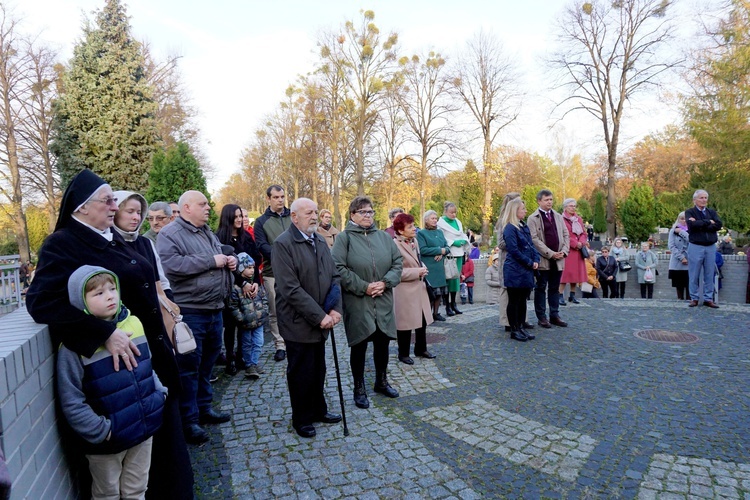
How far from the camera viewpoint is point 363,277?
4523mm

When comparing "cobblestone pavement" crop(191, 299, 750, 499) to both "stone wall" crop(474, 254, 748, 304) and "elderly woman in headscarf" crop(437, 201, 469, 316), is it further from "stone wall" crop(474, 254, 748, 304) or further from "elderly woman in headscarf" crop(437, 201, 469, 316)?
"stone wall" crop(474, 254, 748, 304)

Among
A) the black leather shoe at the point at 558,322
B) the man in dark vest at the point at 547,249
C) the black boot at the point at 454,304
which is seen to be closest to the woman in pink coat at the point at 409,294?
the man in dark vest at the point at 547,249

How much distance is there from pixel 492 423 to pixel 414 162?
1278 inches

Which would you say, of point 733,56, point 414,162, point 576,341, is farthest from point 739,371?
point 414,162

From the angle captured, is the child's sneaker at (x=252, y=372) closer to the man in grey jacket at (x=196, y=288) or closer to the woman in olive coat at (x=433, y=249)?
the man in grey jacket at (x=196, y=288)

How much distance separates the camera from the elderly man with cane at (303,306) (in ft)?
12.6

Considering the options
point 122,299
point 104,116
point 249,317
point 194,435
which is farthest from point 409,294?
point 104,116

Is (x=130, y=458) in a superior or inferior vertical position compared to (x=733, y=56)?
inferior

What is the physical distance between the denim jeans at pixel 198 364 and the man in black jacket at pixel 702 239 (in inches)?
332

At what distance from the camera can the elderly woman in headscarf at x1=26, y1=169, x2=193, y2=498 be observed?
2.16 m

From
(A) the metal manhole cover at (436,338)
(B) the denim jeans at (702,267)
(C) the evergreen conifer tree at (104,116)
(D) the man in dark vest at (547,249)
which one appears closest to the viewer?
(A) the metal manhole cover at (436,338)

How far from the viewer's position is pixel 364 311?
4.49m

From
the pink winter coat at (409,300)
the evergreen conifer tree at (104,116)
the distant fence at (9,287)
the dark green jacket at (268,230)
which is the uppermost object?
the evergreen conifer tree at (104,116)

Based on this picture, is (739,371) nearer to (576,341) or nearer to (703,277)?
(576,341)
